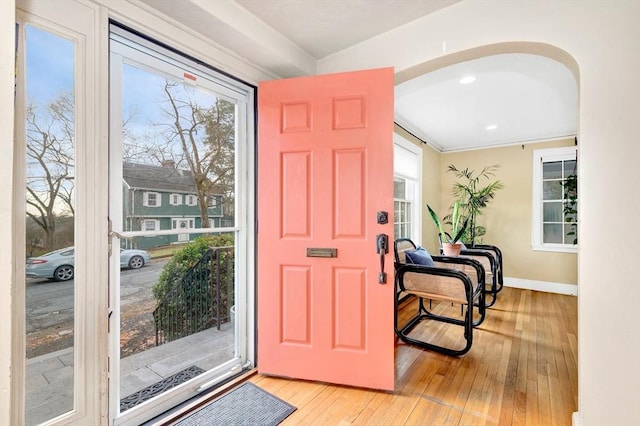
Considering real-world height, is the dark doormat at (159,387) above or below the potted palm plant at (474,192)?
below

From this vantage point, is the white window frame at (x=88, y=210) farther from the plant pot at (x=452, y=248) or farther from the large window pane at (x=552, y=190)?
the large window pane at (x=552, y=190)

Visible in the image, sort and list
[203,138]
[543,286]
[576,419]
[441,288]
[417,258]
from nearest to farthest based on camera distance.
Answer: [576,419]
[203,138]
[441,288]
[417,258]
[543,286]

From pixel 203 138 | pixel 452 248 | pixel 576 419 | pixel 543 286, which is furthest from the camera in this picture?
pixel 543 286

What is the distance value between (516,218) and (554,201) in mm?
586

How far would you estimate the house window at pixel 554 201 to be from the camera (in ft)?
14.5

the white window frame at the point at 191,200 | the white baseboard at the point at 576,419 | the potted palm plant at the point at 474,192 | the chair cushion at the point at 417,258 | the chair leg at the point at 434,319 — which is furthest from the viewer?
the potted palm plant at the point at 474,192

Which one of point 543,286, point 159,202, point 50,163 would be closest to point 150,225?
point 159,202

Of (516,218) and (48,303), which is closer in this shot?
(48,303)

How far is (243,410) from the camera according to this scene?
1.71m

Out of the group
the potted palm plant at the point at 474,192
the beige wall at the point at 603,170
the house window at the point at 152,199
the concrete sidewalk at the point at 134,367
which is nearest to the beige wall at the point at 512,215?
the potted palm plant at the point at 474,192

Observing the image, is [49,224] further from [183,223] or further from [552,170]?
[552,170]

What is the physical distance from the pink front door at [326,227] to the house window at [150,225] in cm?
67

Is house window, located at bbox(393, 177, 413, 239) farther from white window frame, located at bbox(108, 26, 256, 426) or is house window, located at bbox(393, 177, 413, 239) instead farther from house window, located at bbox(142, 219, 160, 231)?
house window, located at bbox(142, 219, 160, 231)

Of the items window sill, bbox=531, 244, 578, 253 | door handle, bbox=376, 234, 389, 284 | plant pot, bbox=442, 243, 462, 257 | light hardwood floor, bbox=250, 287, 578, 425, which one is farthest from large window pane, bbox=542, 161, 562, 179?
door handle, bbox=376, 234, 389, 284
